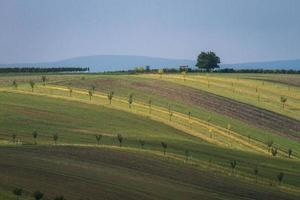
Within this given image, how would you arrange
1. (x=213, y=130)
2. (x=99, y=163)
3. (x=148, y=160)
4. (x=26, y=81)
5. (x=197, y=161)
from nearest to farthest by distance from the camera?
(x=99, y=163) < (x=148, y=160) < (x=197, y=161) < (x=213, y=130) < (x=26, y=81)

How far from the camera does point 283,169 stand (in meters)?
79.0

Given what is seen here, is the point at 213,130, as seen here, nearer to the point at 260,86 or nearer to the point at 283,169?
the point at 283,169

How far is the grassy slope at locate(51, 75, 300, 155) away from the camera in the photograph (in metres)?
101

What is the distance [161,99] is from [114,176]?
6206 cm

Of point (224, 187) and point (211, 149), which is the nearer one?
point (224, 187)

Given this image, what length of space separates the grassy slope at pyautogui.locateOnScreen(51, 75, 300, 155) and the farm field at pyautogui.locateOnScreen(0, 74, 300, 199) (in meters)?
0.23

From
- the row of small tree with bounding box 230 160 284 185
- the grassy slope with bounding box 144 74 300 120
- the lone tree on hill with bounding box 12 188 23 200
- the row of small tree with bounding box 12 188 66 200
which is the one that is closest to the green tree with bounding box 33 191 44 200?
the row of small tree with bounding box 12 188 66 200

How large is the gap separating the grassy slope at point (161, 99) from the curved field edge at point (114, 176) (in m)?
31.8

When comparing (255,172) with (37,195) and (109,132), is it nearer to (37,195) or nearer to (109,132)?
(109,132)

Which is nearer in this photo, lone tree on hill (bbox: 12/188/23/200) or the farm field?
lone tree on hill (bbox: 12/188/23/200)

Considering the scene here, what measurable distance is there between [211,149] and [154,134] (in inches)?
380

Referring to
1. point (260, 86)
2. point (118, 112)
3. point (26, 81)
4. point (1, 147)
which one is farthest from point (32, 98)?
point (260, 86)

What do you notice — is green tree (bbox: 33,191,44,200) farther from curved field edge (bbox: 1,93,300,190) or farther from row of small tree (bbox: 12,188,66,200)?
curved field edge (bbox: 1,93,300,190)

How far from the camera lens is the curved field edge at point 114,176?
161 feet
